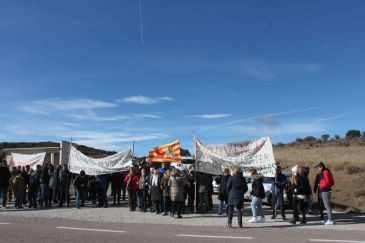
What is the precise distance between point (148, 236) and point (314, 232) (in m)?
4.73

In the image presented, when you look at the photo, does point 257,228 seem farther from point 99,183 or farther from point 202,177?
point 99,183

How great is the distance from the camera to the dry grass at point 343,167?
27.6 m

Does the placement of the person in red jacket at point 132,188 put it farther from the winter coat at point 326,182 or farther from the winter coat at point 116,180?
the winter coat at point 326,182

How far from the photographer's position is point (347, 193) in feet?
99.7

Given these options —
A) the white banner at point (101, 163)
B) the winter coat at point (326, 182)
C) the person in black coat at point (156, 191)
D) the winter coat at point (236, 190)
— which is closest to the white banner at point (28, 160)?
the white banner at point (101, 163)

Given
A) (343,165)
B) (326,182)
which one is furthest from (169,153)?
(343,165)

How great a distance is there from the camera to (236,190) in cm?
1327

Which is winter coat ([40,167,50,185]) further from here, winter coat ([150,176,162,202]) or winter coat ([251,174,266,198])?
winter coat ([251,174,266,198])

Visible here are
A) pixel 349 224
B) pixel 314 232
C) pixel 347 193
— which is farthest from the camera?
pixel 347 193

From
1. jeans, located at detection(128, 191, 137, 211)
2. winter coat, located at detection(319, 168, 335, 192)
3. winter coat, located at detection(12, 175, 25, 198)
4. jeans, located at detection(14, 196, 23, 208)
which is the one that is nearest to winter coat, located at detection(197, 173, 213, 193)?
jeans, located at detection(128, 191, 137, 211)

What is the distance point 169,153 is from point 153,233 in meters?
6.83

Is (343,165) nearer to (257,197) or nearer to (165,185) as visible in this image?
(165,185)

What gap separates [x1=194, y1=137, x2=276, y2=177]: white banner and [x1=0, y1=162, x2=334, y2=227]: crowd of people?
19.8 inches

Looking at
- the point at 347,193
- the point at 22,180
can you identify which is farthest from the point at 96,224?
the point at 347,193
